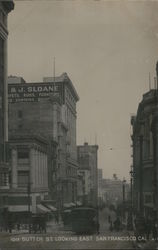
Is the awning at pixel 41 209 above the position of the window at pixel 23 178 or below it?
below

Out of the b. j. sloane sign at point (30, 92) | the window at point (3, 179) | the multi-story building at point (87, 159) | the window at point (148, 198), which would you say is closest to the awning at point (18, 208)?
the window at point (3, 179)

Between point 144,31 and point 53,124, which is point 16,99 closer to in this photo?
point 53,124

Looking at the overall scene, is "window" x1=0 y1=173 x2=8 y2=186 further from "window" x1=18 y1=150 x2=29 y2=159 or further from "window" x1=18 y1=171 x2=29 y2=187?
"window" x1=18 y1=150 x2=29 y2=159

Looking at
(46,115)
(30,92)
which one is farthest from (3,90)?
(46,115)

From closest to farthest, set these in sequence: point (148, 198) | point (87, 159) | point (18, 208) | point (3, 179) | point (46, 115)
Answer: point (3, 179) → point (148, 198) → point (18, 208) → point (46, 115) → point (87, 159)

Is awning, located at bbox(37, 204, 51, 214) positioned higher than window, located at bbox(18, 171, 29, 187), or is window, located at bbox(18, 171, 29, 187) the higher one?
window, located at bbox(18, 171, 29, 187)

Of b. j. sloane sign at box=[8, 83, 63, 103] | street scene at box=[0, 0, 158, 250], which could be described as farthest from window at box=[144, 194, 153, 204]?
b. j. sloane sign at box=[8, 83, 63, 103]

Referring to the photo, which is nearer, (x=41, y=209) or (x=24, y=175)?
(x=41, y=209)

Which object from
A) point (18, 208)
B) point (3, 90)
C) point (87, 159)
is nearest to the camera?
point (3, 90)

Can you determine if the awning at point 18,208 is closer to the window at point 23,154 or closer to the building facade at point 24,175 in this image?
the building facade at point 24,175

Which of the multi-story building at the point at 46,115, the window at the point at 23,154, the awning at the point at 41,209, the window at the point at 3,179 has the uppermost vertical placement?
the multi-story building at the point at 46,115

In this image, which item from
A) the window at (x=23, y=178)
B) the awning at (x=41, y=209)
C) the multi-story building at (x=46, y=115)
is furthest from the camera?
the multi-story building at (x=46, y=115)

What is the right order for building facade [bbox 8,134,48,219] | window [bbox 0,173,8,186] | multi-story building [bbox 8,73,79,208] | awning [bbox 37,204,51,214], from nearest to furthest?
Answer: 1. window [bbox 0,173,8,186]
2. building facade [bbox 8,134,48,219]
3. awning [bbox 37,204,51,214]
4. multi-story building [bbox 8,73,79,208]

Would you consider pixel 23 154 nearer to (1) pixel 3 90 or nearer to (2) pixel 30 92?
(1) pixel 3 90
